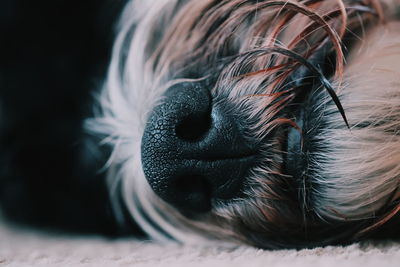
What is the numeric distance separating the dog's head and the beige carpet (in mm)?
59

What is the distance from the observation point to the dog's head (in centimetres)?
89

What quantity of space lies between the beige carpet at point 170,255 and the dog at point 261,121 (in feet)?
0.18

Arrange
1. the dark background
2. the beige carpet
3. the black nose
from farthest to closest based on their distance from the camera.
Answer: the dark background, the black nose, the beige carpet

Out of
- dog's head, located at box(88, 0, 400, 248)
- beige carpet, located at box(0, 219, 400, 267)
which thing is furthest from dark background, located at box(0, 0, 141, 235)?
dog's head, located at box(88, 0, 400, 248)

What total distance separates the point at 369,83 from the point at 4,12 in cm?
85

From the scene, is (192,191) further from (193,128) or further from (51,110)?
(51,110)

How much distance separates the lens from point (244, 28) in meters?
1.02

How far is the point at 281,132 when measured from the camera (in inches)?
36.0

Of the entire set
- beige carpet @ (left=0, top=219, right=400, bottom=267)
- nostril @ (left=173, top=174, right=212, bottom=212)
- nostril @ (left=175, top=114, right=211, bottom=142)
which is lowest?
beige carpet @ (left=0, top=219, right=400, bottom=267)

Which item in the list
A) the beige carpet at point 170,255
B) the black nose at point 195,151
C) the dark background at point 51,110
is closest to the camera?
the beige carpet at point 170,255

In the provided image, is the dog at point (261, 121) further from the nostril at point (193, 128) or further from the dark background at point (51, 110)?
the dark background at point (51, 110)

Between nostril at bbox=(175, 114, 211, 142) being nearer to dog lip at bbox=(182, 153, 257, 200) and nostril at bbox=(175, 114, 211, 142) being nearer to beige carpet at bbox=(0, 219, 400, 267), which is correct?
dog lip at bbox=(182, 153, 257, 200)

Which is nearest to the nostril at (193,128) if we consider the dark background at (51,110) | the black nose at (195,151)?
the black nose at (195,151)

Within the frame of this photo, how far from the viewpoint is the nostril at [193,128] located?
93cm
